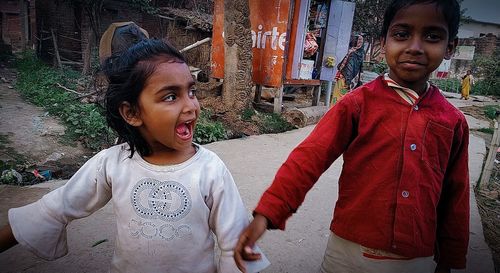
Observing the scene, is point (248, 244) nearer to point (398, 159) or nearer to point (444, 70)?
point (398, 159)

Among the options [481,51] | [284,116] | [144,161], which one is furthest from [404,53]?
[481,51]

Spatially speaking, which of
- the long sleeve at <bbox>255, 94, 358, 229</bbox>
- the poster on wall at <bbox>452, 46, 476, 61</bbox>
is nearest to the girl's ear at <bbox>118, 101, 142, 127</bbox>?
the long sleeve at <bbox>255, 94, 358, 229</bbox>

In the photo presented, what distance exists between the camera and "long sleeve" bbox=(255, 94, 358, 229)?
108cm

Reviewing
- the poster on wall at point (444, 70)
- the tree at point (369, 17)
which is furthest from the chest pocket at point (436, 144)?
the poster on wall at point (444, 70)

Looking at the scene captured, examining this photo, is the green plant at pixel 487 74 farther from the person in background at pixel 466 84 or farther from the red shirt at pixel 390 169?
the red shirt at pixel 390 169

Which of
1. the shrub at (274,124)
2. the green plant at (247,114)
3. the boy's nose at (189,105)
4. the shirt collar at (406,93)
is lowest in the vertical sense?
the shrub at (274,124)

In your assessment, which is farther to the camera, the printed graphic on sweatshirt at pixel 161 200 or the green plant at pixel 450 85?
the green plant at pixel 450 85

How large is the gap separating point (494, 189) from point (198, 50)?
24.4 ft

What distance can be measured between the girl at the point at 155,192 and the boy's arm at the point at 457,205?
2.55 feet

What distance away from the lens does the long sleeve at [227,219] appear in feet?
3.60

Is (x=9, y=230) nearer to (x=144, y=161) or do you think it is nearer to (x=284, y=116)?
(x=144, y=161)

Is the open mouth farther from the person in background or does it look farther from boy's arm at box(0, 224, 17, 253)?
the person in background

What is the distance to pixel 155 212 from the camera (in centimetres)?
114

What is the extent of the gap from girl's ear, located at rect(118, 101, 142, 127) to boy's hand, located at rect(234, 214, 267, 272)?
0.58 metres
